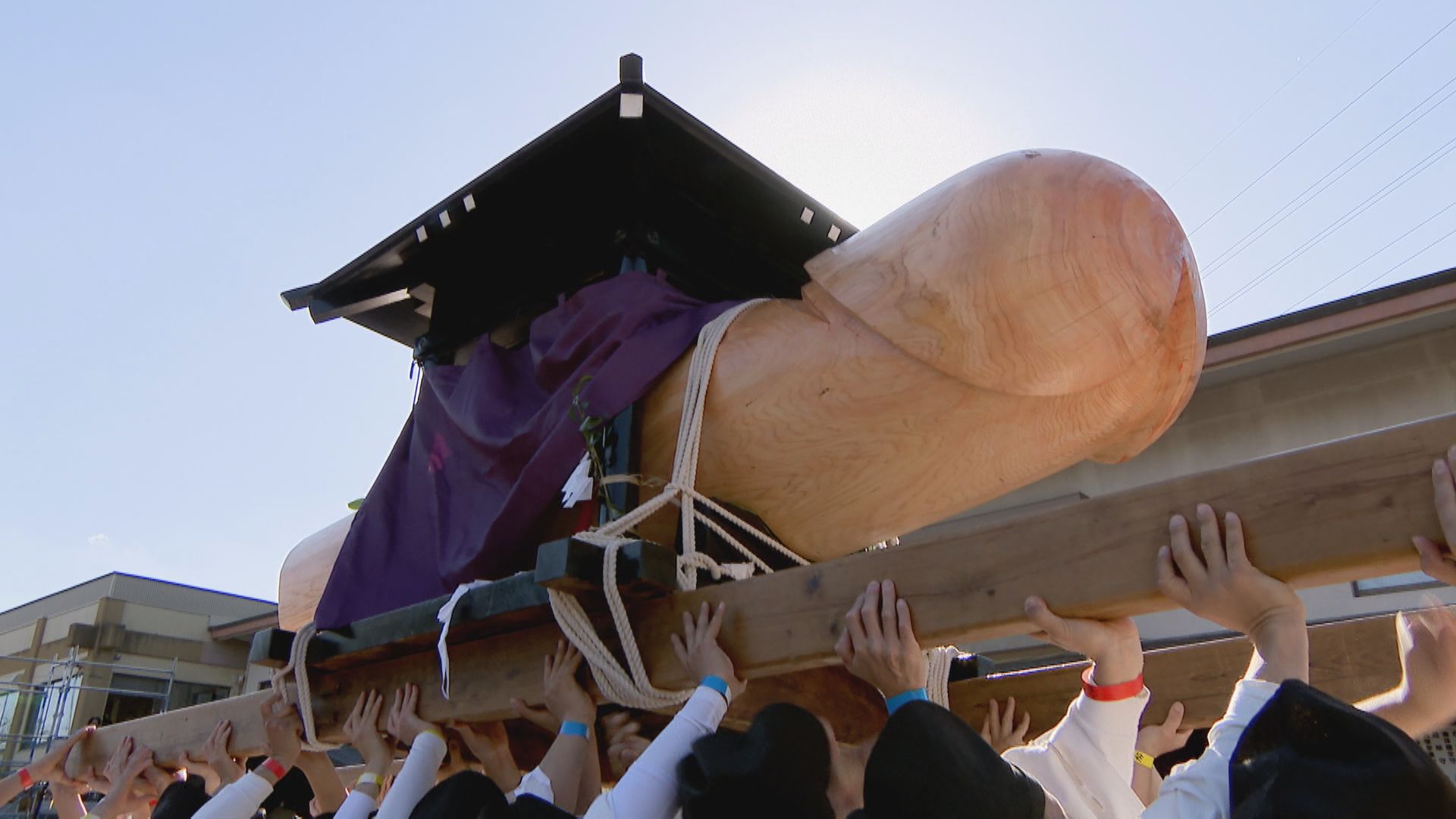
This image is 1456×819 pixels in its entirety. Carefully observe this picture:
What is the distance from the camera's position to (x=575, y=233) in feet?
8.68

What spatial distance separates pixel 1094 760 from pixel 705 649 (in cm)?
73

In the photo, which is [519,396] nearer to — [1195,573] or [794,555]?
[794,555]

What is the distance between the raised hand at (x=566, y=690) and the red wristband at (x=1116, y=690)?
3.15 feet

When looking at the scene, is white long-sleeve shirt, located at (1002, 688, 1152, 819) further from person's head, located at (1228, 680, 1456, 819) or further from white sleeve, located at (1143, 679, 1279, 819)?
person's head, located at (1228, 680, 1456, 819)

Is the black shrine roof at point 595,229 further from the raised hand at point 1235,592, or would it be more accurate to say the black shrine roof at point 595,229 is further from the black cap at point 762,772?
the raised hand at point 1235,592

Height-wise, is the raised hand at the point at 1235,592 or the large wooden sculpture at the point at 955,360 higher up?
the large wooden sculpture at the point at 955,360

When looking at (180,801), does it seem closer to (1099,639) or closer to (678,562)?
(678,562)

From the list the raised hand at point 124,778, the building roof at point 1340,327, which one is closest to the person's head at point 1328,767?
the raised hand at point 124,778

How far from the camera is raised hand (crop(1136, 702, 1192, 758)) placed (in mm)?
2146

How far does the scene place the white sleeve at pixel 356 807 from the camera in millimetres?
2463

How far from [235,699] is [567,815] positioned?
1.68 m

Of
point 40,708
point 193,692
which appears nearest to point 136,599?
point 193,692

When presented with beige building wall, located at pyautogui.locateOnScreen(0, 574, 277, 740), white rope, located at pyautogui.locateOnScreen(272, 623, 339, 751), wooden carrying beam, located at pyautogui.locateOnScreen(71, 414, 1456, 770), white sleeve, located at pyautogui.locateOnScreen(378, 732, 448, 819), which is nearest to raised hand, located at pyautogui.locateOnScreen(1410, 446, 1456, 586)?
wooden carrying beam, located at pyautogui.locateOnScreen(71, 414, 1456, 770)

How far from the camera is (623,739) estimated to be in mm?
2361
